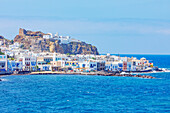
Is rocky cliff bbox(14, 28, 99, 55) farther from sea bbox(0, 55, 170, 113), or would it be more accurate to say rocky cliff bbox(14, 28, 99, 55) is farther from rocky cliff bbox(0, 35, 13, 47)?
sea bbox(0, 55, 170, 113)

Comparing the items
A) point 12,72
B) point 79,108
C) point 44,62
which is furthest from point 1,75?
point 79,108

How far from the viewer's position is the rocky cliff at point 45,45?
181250 mm

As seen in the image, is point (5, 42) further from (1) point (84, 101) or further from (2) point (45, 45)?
(1) point (84, 101)

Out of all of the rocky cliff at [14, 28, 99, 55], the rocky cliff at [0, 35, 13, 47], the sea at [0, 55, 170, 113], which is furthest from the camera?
the rocky cliff at [14, 28, 99, 55]

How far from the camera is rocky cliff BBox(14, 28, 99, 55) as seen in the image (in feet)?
595

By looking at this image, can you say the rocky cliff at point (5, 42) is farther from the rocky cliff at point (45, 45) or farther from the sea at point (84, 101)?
the sea at point (84, 101)

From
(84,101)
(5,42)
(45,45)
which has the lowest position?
(84,101)

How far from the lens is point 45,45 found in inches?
7175

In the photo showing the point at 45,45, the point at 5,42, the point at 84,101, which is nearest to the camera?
the point at 84,101

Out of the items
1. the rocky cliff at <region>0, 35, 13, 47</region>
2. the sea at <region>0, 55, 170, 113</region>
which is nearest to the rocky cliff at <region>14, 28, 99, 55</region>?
the rocky cliff at <region>0, 35, 13, 47</region>

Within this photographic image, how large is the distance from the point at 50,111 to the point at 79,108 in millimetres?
3807

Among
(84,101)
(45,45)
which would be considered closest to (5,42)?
(45,45)

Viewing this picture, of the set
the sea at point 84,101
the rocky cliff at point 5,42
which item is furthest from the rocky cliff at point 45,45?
the sea at point 84,101

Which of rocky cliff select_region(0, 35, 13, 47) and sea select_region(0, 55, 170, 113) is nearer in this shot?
sea select_region(0, 55, 170, 113)
